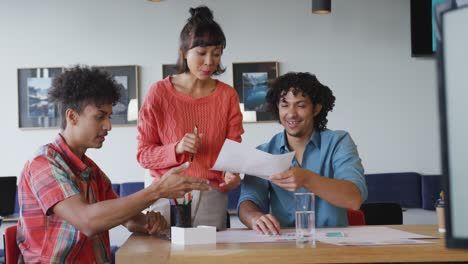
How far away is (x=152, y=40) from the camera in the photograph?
645cm

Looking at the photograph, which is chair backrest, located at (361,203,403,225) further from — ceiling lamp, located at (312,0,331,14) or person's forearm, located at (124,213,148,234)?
ceiling lamp, located at (312,0,331,14)

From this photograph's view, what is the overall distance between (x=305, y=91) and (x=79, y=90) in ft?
3.00

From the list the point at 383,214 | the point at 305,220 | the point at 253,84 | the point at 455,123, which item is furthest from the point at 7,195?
the point at 455,123

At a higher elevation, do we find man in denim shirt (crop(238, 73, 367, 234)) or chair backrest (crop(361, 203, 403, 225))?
man in denim shirt (crop(238, 73, 367, 234))

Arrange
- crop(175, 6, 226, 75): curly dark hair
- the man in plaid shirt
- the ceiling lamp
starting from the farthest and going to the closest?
the ceiling lamp < crop(175, 6, 226, 75): curly dark hair < the man in plaid shirt

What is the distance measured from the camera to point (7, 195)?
5.31 m

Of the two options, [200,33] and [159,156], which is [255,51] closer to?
[200,33]

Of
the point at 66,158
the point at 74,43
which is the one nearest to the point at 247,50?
the point at 74,43

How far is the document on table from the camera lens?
192cm

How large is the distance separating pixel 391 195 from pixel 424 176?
1.20ft

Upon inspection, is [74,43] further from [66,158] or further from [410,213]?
[66,158]

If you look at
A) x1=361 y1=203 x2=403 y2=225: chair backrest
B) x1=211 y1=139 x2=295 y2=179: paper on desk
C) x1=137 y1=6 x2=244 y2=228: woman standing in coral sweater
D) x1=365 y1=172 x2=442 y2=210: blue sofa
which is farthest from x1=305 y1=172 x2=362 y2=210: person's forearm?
x1=365 y1=172 x2=442 y2=210: blue sofa

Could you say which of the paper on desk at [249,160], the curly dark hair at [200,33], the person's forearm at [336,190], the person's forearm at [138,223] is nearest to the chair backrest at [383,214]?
the person's forearm at [336,190]

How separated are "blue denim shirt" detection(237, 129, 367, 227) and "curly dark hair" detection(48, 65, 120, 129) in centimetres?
64
